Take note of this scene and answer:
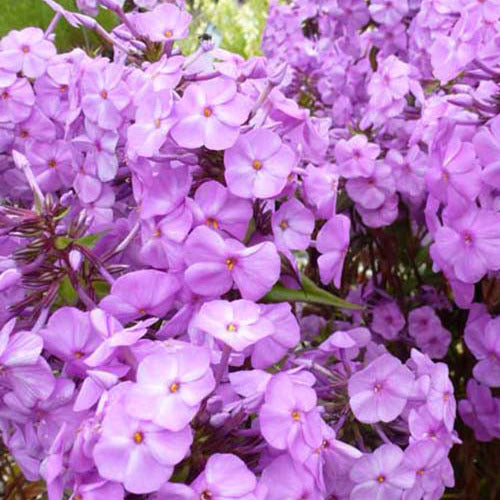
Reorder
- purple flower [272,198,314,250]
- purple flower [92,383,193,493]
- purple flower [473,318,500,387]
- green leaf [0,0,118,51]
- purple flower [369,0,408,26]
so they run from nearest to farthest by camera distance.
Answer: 1. purple flower [92,383,193,493]
2. purple flower [272,198,314,250]
3. purple flower [473,318,500,387]
4. green leaf [0,0,118,51]
5. purple flower [369,0,408,26]

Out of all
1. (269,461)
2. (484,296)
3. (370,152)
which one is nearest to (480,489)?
(484,296)

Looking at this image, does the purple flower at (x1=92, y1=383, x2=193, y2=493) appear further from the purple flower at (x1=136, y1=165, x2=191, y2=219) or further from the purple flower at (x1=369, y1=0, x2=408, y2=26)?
the purple flower at (x1=369, y1=0, x2=408, y2=26)

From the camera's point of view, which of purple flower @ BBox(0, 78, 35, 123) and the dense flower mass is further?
purple flower @ BBox(0, 78, 35, 123)

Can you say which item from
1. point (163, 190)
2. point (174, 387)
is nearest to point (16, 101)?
point (163, 190)

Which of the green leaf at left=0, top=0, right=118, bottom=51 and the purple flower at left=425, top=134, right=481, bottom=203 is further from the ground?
the purple flower at left=425, top=134, right=481, bottom=203

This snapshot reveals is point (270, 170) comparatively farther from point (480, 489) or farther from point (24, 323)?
point (480, 489)

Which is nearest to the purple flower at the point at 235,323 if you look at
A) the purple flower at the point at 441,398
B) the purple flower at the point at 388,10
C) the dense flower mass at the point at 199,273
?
the dense flower mass at the point at 199,273

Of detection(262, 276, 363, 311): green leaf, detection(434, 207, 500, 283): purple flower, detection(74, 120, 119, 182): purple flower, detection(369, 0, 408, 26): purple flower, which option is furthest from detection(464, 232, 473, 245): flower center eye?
detection(369, 0, 408, 26): purple flower
